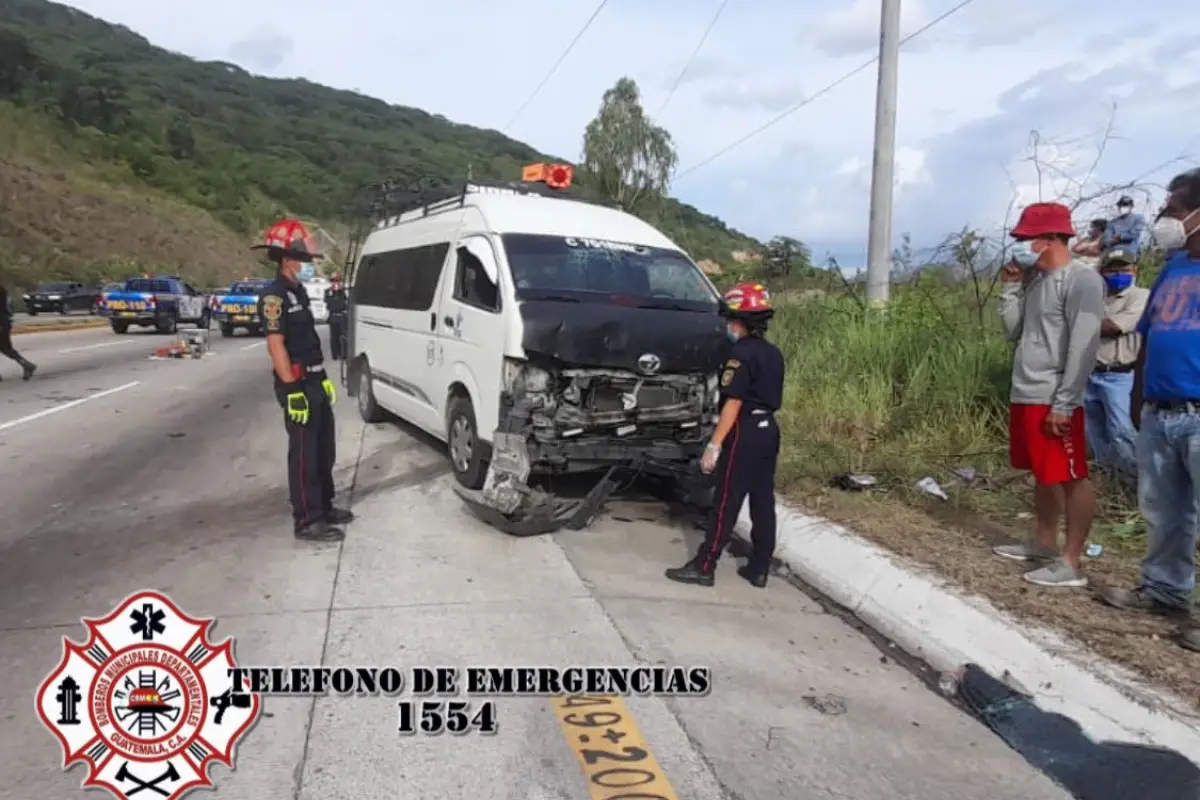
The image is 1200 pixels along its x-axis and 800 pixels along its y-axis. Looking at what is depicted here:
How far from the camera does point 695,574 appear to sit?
5.24 meters

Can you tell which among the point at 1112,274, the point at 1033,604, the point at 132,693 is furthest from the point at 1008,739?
the point at 1112,274

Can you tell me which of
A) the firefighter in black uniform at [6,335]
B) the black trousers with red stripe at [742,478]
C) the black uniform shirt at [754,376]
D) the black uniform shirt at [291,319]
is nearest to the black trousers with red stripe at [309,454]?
the black uniform shirt at [291,319]

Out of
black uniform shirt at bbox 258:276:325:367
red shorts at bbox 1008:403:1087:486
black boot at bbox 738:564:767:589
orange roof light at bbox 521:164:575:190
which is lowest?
black boot at bbox 738:564:767:589

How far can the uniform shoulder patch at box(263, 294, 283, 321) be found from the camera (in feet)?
18.2

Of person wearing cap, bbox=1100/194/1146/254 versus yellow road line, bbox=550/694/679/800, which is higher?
person wearing cap, bbox=1100/194/1146/254

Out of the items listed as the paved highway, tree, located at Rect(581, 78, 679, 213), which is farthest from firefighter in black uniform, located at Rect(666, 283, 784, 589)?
tree, located at Rect(581, 78, 679, 213)

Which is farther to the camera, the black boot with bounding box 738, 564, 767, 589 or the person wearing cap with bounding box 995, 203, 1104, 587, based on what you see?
the black boot with bounding box 738, 564, 767, 589

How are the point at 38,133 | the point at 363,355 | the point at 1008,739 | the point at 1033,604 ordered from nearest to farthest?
the point at 1008,739 → the point at 1033,604 → the point at 363,355 → the point at 38,133

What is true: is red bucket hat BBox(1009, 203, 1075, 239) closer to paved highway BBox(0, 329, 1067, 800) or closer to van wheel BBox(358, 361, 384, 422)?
paved highway BBox(0, 329, 1067, 800)

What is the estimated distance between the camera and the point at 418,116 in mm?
149875

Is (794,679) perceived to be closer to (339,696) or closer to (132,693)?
(339,696)

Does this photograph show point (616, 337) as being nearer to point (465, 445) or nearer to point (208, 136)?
point (465, 445)

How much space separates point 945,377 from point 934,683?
4564 mm

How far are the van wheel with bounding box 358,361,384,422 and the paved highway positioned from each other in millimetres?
1912
